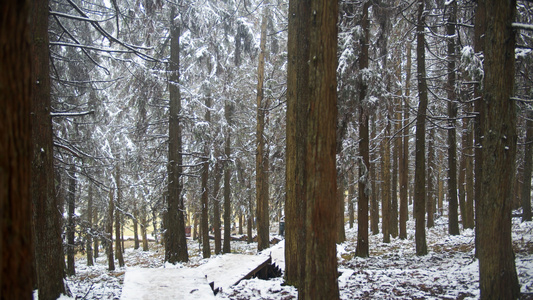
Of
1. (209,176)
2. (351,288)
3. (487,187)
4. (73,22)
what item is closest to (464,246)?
(351,288)

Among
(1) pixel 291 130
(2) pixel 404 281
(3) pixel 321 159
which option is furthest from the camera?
(2) pixel 404 281

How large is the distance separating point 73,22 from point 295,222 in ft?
30.9

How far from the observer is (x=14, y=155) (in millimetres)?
1864

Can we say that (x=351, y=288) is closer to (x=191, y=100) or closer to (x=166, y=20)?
(x=191, y=100)

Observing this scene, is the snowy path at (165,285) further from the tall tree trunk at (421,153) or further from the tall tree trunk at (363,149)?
the tall tree trunk at (421,153)

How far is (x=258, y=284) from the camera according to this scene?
28.0 ft

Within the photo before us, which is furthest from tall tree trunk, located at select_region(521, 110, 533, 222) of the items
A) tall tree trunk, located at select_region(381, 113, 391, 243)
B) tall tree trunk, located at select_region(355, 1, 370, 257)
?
tall tree trunk, located at select_region(355, 1, 370, 257)

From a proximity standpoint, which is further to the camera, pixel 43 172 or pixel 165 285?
pixel 165 285

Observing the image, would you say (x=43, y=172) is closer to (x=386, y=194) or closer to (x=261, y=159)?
(x=261, y=159)

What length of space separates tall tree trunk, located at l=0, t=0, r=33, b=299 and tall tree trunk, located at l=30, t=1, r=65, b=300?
17.3 ft

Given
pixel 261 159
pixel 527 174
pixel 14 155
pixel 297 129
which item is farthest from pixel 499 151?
pixel 527 174

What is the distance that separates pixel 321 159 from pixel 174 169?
9.99m

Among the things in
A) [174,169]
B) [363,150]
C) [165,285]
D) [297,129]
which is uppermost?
[297,129]

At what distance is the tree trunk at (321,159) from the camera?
5105mm
